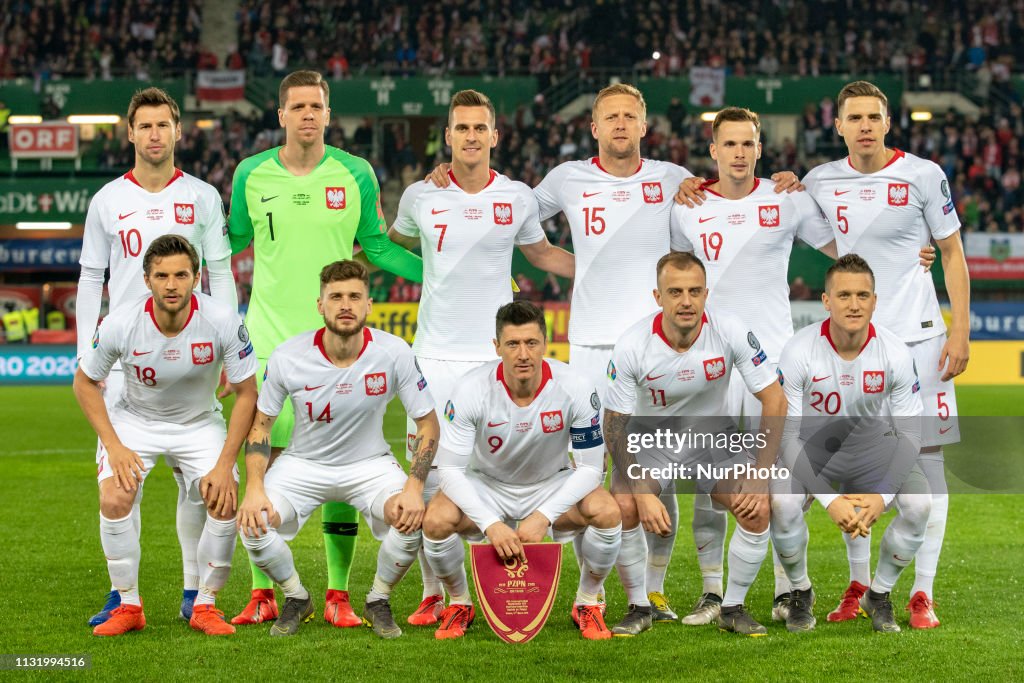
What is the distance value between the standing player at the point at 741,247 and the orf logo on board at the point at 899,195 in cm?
35

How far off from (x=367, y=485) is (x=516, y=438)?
2.33 feet

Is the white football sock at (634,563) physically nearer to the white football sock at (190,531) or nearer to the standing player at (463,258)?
the standing player at (463,258)

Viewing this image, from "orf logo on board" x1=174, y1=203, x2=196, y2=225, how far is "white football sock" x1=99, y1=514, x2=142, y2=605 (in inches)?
56.1

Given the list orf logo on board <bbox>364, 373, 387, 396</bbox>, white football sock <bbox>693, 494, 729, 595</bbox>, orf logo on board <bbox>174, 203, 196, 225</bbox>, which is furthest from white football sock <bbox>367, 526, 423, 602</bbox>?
orf logo on board <bbox>174, 203, 196, 225</bbox>

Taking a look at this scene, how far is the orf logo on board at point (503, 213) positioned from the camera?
20.6ft

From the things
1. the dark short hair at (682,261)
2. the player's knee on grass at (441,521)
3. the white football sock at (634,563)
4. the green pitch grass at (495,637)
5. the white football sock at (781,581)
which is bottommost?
the green pitch grass at (495,637)

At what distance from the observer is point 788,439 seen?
5730 millimetres

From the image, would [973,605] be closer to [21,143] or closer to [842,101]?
[842,101]

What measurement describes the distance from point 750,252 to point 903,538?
1525 millimetres

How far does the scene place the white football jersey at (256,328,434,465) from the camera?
5691 mm

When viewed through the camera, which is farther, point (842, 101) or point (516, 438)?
point (842, 101)

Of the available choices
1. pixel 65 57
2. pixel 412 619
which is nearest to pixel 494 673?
pixel 412 619

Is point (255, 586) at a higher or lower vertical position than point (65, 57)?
lower

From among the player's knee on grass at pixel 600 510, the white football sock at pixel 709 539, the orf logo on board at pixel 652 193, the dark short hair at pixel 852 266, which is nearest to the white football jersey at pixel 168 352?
the player's knee on grass at pixel 600 510
